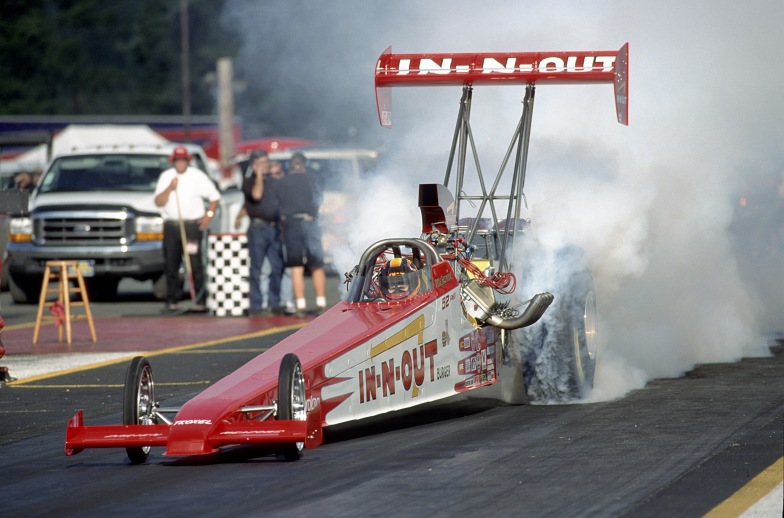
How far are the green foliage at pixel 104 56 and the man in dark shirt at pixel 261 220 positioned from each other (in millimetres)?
44158

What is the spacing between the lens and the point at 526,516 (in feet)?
21.7

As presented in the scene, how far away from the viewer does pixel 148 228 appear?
19.8 meters

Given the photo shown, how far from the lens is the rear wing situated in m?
10.5

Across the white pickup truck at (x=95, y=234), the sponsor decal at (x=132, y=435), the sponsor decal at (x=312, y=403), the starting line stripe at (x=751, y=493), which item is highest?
the white pickup truck at (x=95, y=234)

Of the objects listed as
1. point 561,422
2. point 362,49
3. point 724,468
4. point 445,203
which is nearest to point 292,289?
point 362,49

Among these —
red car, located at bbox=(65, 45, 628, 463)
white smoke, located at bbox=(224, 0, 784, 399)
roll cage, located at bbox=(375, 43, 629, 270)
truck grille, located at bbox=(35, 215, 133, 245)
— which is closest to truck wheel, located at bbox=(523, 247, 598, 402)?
red car, located at bbox=(65, 45, 628, 463)

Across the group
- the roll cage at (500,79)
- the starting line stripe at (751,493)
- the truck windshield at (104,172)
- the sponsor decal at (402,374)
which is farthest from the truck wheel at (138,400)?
the truck windshield at (104,172)

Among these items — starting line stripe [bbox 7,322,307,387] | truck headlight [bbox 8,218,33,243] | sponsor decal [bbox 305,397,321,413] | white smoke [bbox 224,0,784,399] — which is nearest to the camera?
sponsor decal [bbox 305,397,321,413]

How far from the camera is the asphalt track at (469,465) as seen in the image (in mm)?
6941

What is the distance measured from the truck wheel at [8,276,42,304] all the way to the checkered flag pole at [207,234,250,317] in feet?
11.6

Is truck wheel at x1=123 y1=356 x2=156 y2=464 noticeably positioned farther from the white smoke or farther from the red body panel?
the white smoke

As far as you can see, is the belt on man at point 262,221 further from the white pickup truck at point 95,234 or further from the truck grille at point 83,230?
the truck grille at point 83,230

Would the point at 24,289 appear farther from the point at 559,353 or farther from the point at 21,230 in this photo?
the point at 559,353

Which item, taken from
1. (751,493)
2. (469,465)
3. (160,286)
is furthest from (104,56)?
(751,493)
